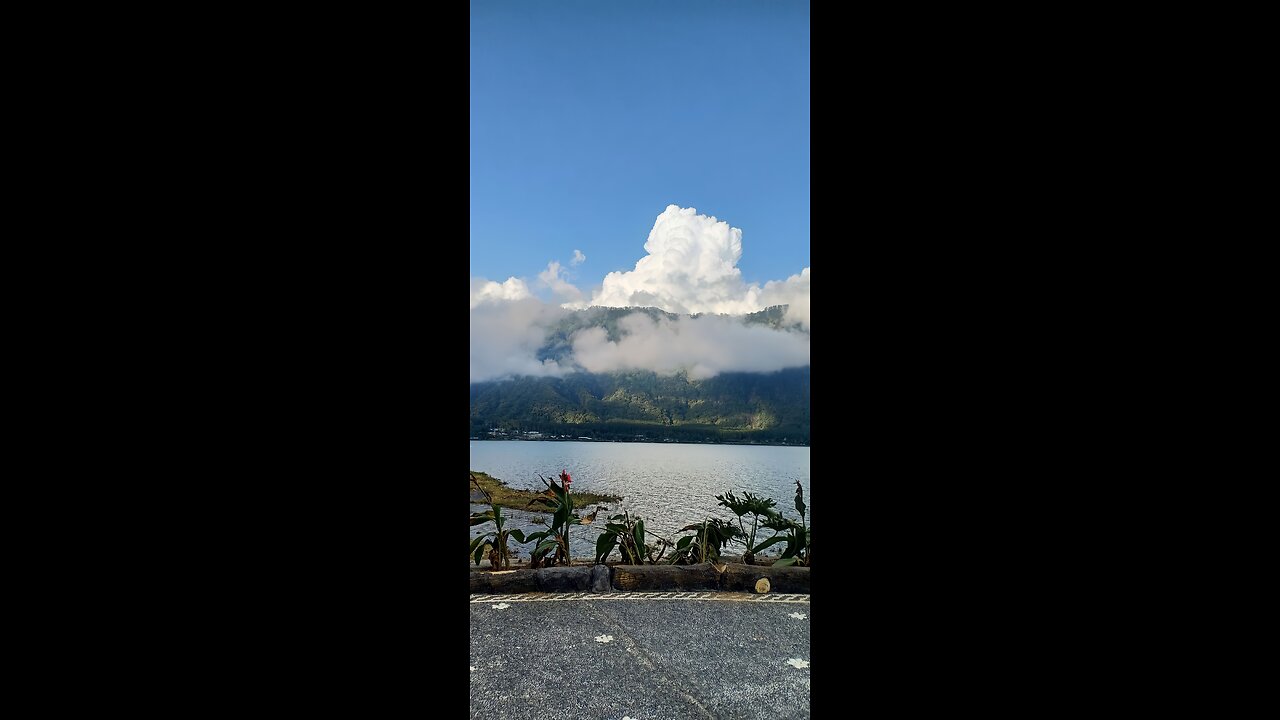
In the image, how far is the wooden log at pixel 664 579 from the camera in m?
3.37

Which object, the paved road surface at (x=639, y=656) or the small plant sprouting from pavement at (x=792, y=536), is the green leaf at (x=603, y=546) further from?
the small plant sprouting from pavement at (x=792, y=536)

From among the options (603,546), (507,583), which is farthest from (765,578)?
(507,583)

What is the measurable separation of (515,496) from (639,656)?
2.05m

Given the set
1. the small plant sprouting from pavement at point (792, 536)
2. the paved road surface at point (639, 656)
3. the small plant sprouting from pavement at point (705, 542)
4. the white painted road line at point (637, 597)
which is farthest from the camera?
the small plant sprouting from pavement at point (705, 542)

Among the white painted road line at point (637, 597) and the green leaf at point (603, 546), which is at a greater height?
the green leaf at point (603, 546)

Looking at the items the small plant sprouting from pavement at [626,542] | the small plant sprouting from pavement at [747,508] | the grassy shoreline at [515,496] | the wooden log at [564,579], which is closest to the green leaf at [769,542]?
the small plant sprouting from pavement at [747,508]

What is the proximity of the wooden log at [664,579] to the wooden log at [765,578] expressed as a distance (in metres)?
0.08

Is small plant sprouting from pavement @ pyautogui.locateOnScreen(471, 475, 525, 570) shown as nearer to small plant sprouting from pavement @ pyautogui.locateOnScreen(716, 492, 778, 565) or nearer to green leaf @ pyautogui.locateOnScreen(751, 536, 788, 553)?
small plant sprouting from pavement @ pyautogui.locateOnScreen(716, 492, 778, 565)
